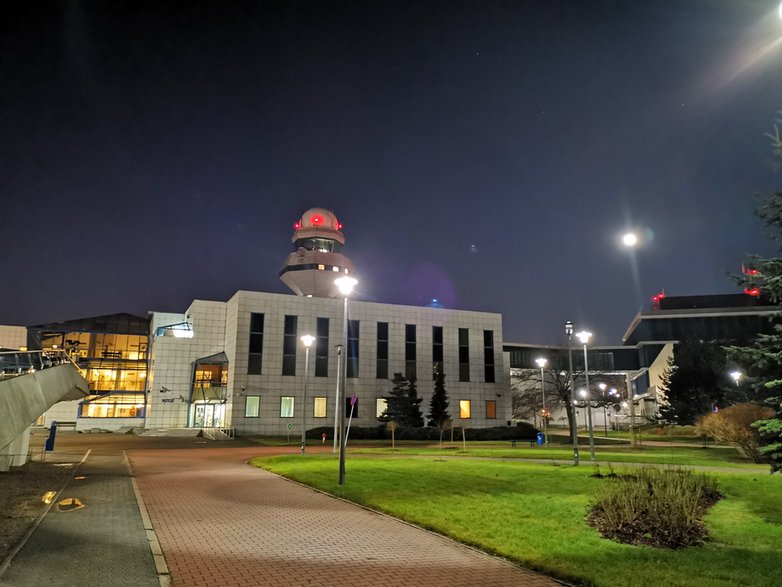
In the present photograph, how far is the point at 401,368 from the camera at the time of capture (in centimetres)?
6216

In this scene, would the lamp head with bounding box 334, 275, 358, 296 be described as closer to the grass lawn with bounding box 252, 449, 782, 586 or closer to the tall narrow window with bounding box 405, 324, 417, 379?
the grass lawn with bounding box 252, 449, 782, 586

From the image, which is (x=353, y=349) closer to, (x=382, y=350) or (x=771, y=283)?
(x=382, y=350)

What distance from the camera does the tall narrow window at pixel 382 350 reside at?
61.5 m

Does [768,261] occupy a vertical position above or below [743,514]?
above

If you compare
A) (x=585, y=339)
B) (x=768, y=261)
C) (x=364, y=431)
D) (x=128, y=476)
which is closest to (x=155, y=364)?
(x=364, y=431)

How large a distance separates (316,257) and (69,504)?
6525 centimetres

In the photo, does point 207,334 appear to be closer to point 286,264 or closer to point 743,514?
point 286,264

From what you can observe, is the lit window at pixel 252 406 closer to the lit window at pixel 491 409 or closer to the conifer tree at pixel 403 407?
the conifer tree at pixel 403 407

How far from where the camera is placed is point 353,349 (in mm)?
60781

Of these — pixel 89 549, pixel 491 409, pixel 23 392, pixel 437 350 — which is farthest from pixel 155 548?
pixel 491 409

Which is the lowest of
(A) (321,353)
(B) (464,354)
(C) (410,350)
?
(A) (321,353)

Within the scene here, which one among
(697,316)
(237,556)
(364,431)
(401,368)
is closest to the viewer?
(237,556)

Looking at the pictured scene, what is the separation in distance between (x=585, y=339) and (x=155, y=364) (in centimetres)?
4726

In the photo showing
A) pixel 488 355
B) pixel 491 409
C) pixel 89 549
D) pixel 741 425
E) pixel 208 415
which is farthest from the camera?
pixel 488 355
